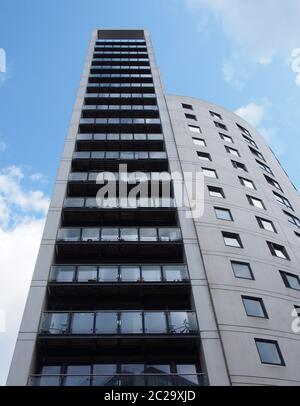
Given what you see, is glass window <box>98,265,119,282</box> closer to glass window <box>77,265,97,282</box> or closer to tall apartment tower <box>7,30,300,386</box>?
tall apartment tower <box>7,30,300,386</box>

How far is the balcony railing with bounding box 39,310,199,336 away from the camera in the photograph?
16438 mm

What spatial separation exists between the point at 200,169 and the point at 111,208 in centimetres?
678

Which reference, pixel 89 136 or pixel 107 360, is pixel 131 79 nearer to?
pixel 89 136

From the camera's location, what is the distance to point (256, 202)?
25906 mm

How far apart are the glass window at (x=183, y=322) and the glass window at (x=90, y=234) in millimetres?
5864

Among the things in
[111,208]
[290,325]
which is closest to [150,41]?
[111,208]

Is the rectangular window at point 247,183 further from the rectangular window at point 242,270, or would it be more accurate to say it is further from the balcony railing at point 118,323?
the balcony railing at point 118,323

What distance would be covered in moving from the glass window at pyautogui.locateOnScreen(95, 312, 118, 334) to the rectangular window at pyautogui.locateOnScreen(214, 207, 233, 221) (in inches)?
341

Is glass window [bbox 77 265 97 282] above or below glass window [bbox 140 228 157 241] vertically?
below

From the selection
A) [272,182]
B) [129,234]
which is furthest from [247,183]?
[129,234]

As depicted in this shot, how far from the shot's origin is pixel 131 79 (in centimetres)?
3716

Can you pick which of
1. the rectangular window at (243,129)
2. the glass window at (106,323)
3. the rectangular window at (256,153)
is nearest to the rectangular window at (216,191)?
the rectangular window at (256,153)

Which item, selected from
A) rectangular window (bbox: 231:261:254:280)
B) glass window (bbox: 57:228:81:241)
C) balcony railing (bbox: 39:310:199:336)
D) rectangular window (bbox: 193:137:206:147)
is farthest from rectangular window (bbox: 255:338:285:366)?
rectangular window (bbox: 193:137:206:147)

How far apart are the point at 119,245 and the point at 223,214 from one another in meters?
6.17
